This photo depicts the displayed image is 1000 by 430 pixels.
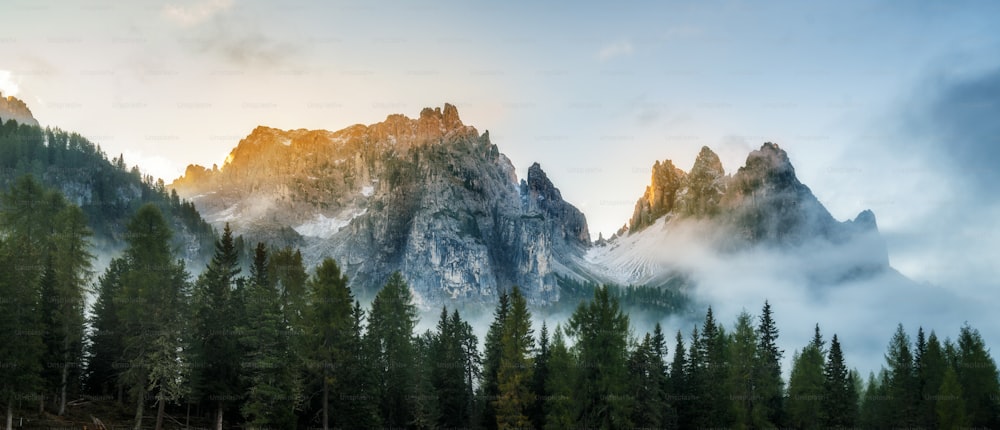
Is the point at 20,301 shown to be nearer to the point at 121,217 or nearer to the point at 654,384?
the point at 654,384

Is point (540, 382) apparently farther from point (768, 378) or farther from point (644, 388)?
point (768, 378)

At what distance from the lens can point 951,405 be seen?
8725cm

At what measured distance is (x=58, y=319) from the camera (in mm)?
64562

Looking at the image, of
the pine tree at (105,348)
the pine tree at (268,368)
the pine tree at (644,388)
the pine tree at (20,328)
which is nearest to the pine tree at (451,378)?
the pine tree at (644,388)

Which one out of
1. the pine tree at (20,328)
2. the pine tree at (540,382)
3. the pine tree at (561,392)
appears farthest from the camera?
the pine tree at (540,382)

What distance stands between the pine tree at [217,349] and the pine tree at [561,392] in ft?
88.6

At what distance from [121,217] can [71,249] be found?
5188 inches

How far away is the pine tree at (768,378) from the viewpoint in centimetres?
7950

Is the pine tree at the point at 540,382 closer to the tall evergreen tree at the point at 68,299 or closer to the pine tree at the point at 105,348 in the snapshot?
the pine tree at the point at 105,348

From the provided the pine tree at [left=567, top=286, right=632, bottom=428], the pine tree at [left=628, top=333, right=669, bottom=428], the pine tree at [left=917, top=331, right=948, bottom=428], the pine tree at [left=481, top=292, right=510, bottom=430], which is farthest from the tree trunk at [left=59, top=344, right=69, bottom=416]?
the pine tree at [left=917, top=331, right=948, bottom=428]

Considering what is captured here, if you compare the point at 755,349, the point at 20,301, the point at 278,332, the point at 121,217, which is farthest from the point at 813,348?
the point at 121,217

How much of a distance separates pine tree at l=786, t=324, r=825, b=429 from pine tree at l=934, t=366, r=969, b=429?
12456 mm

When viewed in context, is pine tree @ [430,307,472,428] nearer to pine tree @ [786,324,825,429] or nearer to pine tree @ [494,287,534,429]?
pine tree @ [494,287,534,429]

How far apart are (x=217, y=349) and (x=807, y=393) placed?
2363 inches
